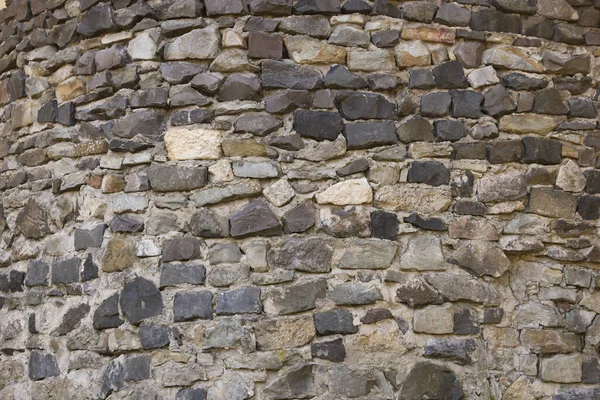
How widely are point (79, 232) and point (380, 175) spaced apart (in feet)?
4.14

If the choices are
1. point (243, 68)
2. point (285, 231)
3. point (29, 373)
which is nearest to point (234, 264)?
point (285, 231)

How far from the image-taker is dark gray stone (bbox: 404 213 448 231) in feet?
10.4

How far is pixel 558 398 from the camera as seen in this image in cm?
320

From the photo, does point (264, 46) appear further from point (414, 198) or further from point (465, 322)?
point (465, 322)

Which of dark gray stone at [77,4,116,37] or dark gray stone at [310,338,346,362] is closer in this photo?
dark gray stone at [310,338,346,362]

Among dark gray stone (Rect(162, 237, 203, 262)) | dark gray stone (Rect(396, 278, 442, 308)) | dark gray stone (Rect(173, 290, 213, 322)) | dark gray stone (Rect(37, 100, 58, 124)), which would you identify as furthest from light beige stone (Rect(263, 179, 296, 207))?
dark gray stone (Rect(37, 100, 58, 124))

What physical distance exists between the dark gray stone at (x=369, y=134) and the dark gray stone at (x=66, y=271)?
1221 millimetres

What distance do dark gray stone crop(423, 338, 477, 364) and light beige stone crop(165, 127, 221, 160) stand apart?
1.11 metres

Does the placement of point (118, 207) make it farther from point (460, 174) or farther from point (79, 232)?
point (460, 174)

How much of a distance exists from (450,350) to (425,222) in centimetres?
50

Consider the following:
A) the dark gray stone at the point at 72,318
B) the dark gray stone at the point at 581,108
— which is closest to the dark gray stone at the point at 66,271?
the dark gray stone at the point at 72,318

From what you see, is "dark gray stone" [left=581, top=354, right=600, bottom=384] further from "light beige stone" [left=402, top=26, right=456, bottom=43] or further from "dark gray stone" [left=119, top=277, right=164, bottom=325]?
"dark gray stone" [left=119, top=277, right=164, bottom=325]

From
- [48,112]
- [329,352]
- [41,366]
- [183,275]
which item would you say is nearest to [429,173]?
[329,352]

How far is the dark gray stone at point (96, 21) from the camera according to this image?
343 centimetres
